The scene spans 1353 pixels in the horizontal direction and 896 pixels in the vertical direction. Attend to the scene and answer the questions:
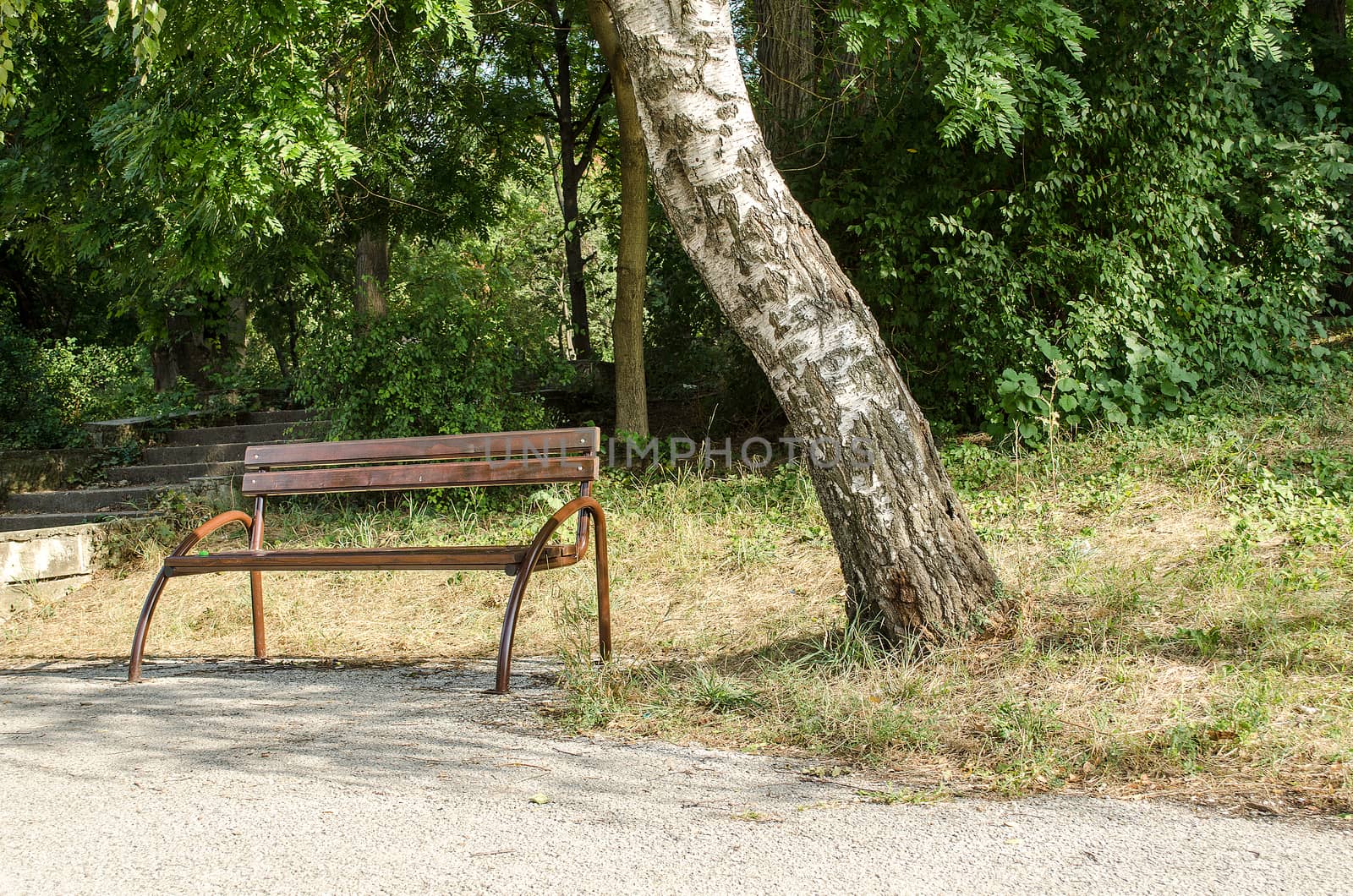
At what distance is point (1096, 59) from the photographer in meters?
7.69

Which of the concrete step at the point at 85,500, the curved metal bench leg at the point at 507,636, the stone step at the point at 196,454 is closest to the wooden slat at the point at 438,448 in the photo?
the curved metal bench leg at the point at 507,636

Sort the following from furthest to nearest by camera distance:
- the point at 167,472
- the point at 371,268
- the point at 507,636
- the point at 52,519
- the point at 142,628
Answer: the point at 371,268
the point at 167,472
the point at 52,519
the point at 142,628
the point at 507,636

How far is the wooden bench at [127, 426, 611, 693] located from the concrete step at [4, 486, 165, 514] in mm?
4074

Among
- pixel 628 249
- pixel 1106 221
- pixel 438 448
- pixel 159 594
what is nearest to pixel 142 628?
pixel 159 594

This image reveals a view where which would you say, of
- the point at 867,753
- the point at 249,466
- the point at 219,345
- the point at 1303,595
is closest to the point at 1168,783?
the point at 867,753

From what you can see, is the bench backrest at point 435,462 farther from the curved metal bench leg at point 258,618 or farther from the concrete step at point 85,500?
the concrete step at point 85,500

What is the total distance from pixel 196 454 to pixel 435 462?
5.51 meters

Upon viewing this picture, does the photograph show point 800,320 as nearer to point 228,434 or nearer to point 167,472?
point 167,472

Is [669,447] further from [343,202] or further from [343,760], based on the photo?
[343,760]

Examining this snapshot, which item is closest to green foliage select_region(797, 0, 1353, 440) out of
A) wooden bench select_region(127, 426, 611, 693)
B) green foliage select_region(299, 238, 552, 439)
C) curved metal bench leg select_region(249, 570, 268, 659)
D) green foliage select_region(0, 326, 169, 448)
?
green foliage select_region(299, 238, 552, 439)

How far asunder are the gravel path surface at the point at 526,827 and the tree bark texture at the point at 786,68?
20.9 feet

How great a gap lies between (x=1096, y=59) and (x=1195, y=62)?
2.42 feet

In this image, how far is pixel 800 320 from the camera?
4.03 metres

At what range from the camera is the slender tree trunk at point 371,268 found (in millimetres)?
9328
